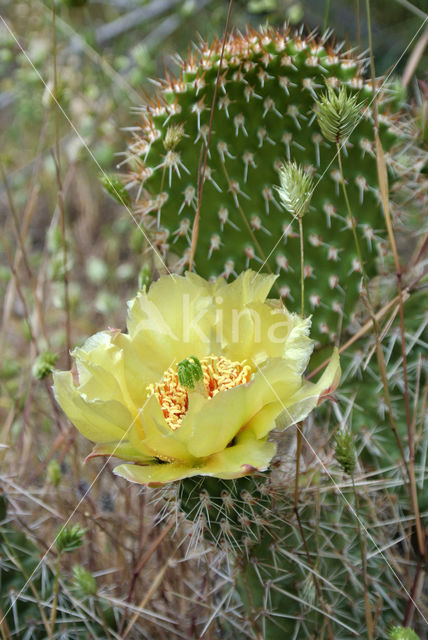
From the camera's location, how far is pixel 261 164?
1005 millimetres

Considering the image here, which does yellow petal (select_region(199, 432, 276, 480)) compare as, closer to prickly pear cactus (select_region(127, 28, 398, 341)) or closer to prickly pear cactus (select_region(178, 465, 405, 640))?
prickly pear cactus (select_region(178, 465, 405, 640))

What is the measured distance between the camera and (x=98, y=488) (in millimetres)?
1286

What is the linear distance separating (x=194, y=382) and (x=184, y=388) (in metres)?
0.06

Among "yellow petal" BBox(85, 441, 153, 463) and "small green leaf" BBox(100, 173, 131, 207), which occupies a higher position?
"small green leaf" BBox(100, 173, 131, 207)

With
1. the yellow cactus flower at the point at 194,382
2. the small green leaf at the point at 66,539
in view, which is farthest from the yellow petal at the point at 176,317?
the small green leaf at the point at 66,539

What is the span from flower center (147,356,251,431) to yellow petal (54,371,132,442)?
0.07 m

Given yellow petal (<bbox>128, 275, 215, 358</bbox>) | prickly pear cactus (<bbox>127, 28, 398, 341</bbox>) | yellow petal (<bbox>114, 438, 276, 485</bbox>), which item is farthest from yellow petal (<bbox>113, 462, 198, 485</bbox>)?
prickly pear cactus (<bbox>127, 28, 398, 341</bbox>)

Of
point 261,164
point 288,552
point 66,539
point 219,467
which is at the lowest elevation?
point 288,552

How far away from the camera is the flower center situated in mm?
728

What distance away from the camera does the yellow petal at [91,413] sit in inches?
25.5

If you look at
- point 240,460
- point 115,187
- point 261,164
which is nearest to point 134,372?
point 240,460

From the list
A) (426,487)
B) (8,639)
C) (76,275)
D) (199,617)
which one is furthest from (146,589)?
(76,275)

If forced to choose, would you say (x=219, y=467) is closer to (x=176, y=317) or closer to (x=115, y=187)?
(x=176, y=317)

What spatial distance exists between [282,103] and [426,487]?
0.65 metres
